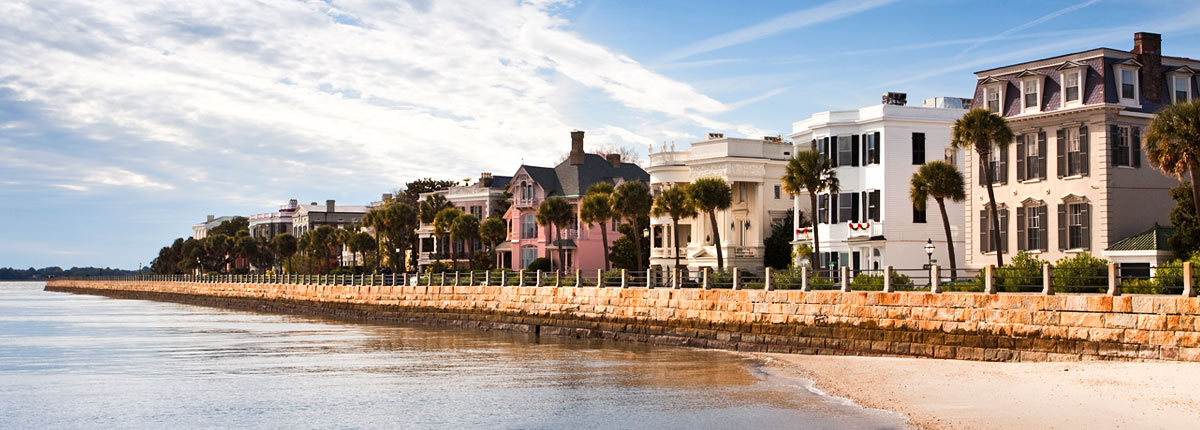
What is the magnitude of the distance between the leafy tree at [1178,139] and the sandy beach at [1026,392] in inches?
308

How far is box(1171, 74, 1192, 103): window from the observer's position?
40.6 meters

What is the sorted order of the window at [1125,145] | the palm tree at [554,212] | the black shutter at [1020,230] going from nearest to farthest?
the window at [1125,145] → the black shutter at [1020,230] → the palm tree at [554,212]

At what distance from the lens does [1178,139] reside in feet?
97.7

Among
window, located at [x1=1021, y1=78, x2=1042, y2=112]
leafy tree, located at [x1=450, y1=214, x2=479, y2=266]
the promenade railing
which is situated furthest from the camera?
leafy tree, located at [x1=450, y1=214, x2=479, y2=266]

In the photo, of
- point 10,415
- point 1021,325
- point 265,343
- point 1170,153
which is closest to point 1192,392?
point 1021,325

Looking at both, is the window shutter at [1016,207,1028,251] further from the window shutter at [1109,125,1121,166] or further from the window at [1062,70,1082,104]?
the window at [1062,70,1082,104]

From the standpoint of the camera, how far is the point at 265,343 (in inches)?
1714

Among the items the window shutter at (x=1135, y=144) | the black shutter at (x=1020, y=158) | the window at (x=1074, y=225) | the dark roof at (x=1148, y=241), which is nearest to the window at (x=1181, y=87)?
the window shutter at (x=1135, y=144)

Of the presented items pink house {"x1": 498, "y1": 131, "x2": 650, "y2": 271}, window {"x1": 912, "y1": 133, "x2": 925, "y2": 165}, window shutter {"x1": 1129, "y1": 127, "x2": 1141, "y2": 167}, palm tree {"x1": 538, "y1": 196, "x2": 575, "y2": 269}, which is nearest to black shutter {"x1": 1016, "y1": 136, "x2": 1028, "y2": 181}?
window shutter {"x1": 1129, "y1": 127, "x2": 1141, "y2": 167}

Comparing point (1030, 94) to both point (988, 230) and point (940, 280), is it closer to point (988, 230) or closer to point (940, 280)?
point (988, 230)

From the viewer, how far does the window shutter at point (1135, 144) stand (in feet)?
129

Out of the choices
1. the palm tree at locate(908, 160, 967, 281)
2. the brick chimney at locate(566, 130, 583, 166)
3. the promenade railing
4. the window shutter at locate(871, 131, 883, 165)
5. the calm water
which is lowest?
the calm water

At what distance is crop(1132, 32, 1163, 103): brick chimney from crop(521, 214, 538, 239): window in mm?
54633

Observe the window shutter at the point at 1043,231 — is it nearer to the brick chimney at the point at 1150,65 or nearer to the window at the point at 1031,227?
the window at the point at 1031,227
